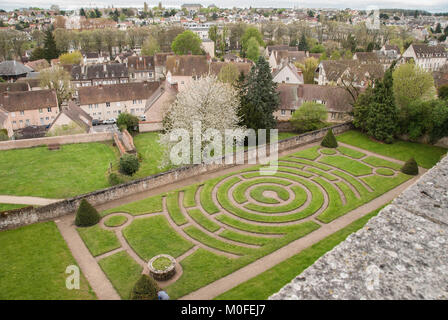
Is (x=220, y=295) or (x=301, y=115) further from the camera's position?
(x=301, y=115)

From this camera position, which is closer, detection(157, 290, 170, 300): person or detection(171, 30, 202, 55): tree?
detection(157, 290, 170, 300): person

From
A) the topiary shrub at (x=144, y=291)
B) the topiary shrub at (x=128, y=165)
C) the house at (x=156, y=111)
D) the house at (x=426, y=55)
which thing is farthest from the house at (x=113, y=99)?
the house at (x=426, y=55)

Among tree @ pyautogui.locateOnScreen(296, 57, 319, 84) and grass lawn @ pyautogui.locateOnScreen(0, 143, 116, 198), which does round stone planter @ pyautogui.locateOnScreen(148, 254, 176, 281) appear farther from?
tree @ pyautogui.locateOnScreen(296, 57, 319, 84)

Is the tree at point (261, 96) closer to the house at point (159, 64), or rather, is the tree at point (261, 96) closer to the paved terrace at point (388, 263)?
the paved terrace at point (388, 263)

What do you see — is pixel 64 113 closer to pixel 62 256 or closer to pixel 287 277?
pixel 62 256

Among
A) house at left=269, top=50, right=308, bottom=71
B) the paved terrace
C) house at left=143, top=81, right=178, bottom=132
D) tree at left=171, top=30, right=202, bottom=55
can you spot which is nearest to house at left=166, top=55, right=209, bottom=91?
house at left=143, top=81, right=178, bottom=132

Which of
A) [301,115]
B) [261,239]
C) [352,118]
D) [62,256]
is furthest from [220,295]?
[352,118]
